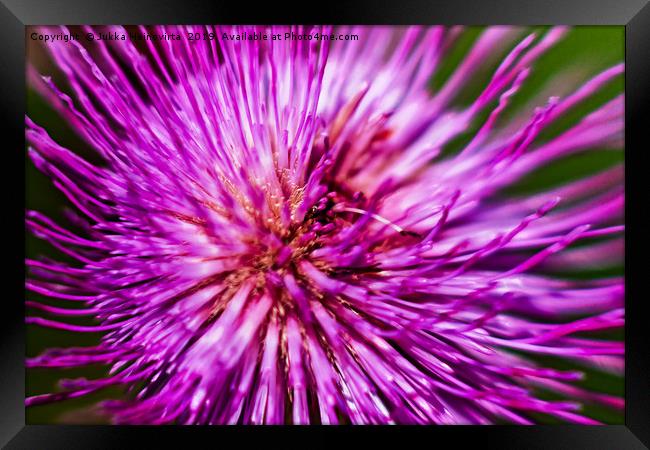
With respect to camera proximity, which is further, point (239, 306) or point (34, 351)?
point (34, 351)

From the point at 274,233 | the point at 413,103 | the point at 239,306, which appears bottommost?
the point at 239,306
